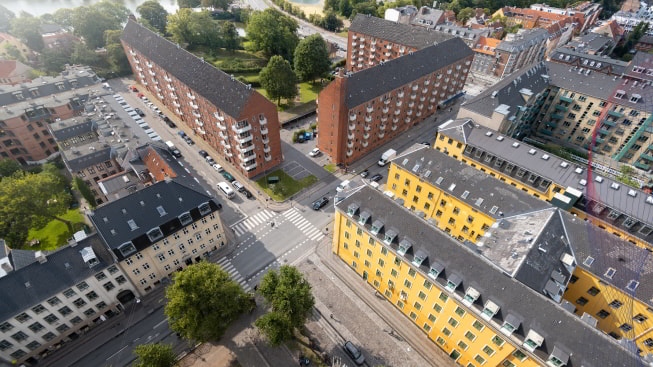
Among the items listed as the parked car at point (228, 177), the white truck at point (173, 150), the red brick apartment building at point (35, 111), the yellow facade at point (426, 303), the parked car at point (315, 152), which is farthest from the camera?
the parked car at point (315, 152)

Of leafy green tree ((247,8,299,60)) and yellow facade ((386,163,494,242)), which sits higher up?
leafy green tree ((247,8,299,60))

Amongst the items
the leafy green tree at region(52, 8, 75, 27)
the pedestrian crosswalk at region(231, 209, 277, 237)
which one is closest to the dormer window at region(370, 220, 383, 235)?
the pedestrian crosswalk at region(231, 209, 277, 237)

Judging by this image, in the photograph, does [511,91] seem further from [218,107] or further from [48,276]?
[48,276]

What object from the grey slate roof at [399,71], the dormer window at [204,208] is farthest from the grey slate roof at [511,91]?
the dormer window at [204,208]

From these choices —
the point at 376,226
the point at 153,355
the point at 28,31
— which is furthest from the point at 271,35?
the point at 153,355

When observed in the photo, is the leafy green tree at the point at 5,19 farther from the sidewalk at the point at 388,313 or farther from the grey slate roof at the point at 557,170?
the grey slate roof at the point at 557,170

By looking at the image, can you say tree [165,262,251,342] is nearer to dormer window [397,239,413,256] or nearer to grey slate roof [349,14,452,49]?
dormer window [397,239,413,256]
